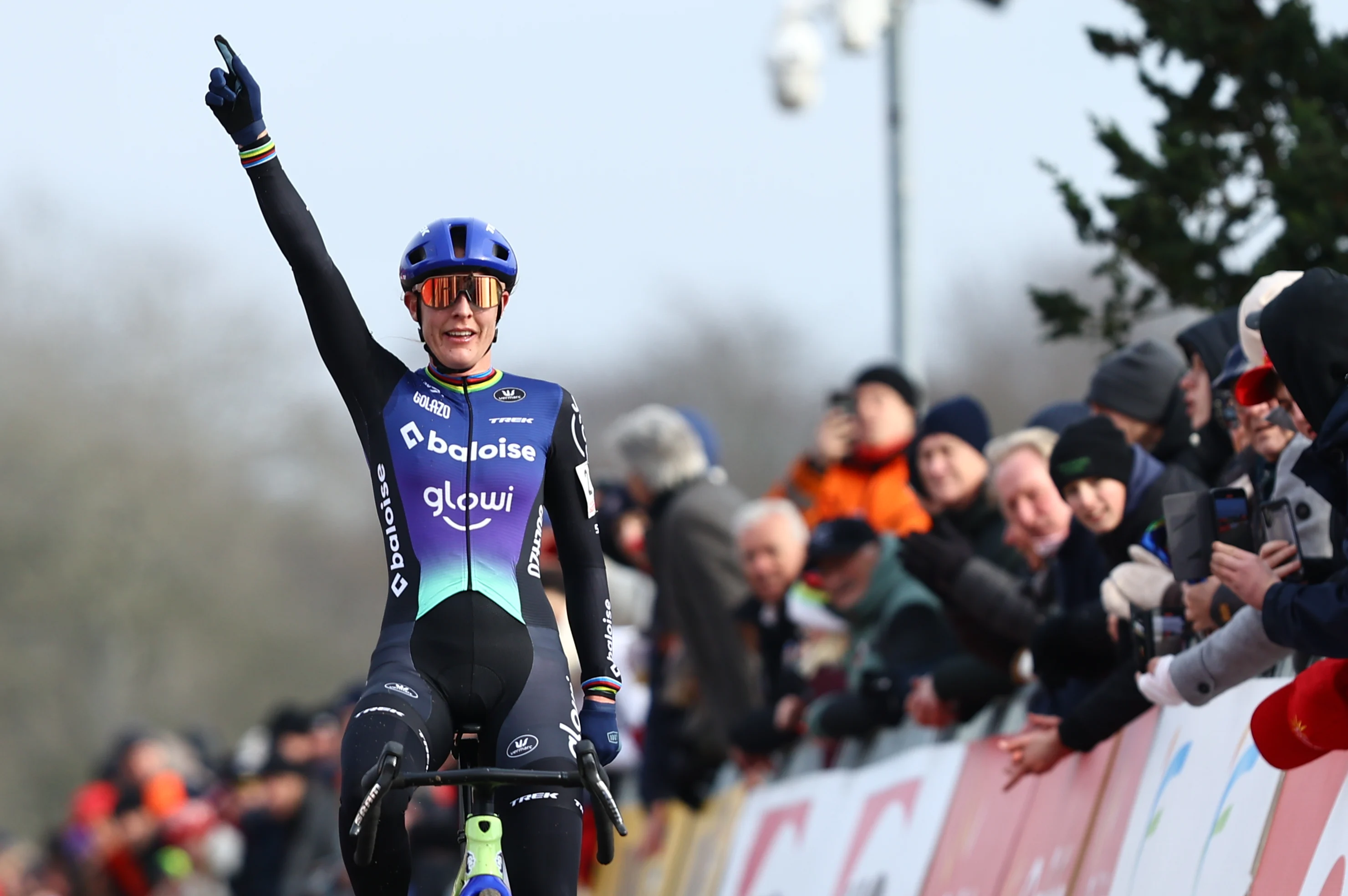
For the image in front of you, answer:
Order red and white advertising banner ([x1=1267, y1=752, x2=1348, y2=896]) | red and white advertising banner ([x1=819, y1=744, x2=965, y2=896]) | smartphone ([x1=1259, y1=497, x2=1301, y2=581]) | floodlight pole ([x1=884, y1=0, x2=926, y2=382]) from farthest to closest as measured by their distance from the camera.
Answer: floodlight pole ([x1=884, y1=0, x2=926, y2=382])
red and white advertising banner ([x1=819, y1=744, x2=965, y2=896])
smartphone ([x1=1259, y1=497, x2=1301, y2=581])
red and white advertising banner ([x1=1267, y1=752, x2=1348, y2=896])

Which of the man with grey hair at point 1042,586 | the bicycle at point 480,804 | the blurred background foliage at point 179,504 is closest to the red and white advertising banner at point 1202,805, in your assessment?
the man with grey hair at point 1042,586

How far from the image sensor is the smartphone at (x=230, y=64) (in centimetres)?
656

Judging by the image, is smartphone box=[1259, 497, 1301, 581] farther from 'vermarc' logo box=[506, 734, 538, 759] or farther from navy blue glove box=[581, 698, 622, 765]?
'vermarc' logo box=[506, 734, 538, 759]

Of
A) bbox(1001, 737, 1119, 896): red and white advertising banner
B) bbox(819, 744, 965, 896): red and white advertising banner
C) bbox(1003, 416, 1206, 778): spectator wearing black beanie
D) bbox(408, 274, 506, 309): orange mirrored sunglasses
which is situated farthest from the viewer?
bbox(819, 744, 965, 896): red and white advertising banner

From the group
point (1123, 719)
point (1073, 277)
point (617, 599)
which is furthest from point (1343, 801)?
point (1073, 277)

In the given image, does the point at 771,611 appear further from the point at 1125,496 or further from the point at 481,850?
the point at 481,850

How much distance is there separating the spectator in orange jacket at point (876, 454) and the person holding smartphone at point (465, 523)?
4297 millimetres

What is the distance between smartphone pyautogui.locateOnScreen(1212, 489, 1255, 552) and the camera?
250 inches

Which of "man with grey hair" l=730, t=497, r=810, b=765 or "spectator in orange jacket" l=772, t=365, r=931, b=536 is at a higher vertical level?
"spectator in orange jacket" l=772, t=365, r=931, b=536

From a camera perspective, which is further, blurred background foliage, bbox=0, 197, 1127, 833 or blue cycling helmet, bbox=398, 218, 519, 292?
blurred background foliage, bbox=0, 197, 1127, 833

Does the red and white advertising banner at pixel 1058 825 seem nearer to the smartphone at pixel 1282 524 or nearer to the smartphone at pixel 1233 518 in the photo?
the smartphone at pixel 1233 518

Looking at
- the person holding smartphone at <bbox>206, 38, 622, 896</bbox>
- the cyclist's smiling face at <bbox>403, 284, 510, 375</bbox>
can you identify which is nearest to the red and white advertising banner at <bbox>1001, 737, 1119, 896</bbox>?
the person holding smartphone at <bbox>206, 38, 622, 896</bbox>

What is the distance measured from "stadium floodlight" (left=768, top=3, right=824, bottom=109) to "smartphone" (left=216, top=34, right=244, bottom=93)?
8.73 metres

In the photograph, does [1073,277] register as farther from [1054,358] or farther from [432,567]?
[432,567]
